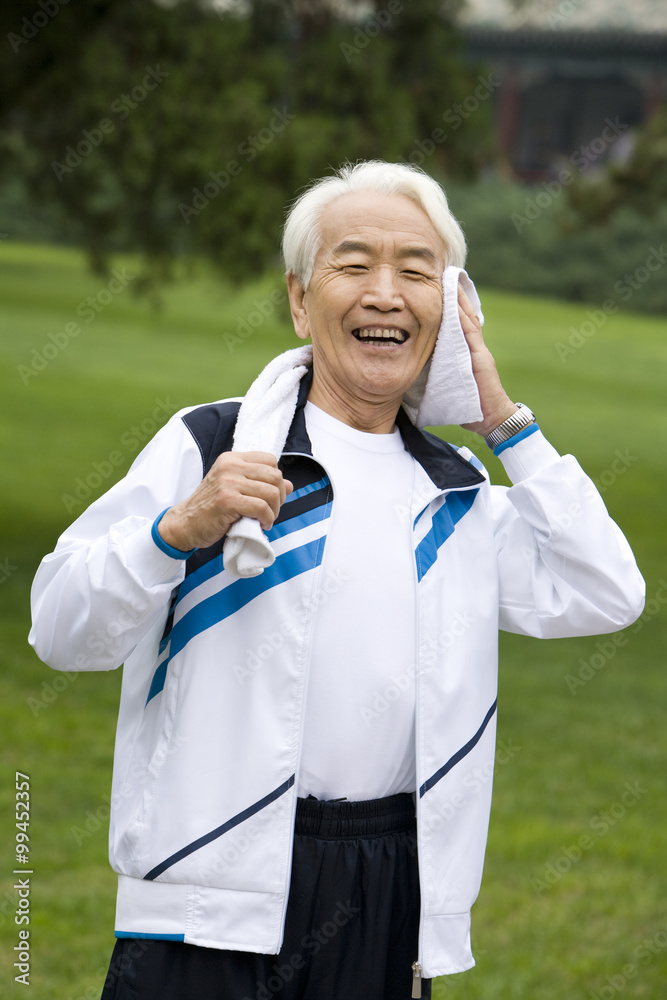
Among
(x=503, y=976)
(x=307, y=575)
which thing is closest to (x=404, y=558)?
(x=307, y=575)

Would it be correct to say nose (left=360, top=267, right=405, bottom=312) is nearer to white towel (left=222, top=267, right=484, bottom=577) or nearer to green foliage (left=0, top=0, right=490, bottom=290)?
white towel (left=222, top=267, right=484, bottom=577)

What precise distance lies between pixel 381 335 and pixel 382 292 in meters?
0.09

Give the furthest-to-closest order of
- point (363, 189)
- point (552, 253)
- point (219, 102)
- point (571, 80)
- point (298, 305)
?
1. point (552, 253)
2. point (571, 80)
3. point (219, 102)
4. point (298, 305)
5. point (363, 189)

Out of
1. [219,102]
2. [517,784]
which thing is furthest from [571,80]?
[517,784]

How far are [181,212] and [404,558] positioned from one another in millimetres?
6417

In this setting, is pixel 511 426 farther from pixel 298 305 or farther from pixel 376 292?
pixel 298 305

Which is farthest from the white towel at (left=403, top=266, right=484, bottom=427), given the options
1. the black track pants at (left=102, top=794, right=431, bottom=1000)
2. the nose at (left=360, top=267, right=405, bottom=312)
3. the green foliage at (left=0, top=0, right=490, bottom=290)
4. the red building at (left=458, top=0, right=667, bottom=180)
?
the red building at (left=458, top=0, right=667, bottom=180)

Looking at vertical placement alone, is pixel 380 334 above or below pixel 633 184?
below

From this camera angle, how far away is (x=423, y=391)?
2391 millimetres

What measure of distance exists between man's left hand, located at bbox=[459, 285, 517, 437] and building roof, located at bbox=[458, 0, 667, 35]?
21.5ft

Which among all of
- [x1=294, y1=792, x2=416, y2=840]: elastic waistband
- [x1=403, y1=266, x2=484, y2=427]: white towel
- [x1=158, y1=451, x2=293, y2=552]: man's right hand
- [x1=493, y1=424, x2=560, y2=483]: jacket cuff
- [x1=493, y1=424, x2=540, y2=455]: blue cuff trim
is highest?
[x1=403, y1=266, x2=484, y2=427]: white towel

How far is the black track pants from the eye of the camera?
2.09 metres

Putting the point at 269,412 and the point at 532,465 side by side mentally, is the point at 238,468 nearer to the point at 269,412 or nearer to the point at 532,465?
the point at 269,412

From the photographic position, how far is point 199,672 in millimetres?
2086
